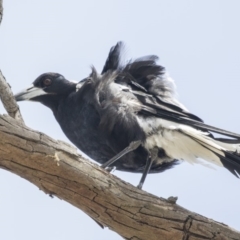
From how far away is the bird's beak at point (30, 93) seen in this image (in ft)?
12.9

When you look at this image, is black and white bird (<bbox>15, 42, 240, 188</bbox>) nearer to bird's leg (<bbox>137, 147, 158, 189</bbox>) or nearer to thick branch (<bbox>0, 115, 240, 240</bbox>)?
bird's leg (<bbox>137, 147, 158, 189</bbox>)

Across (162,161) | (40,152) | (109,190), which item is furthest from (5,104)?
(162,161)

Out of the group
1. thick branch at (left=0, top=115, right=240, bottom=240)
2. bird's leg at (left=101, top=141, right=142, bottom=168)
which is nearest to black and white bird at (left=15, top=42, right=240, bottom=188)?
bird's leg at (left=101, top=141, right=142, bottom=168)

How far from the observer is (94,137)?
3639 mm

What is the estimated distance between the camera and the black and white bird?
3.46 m

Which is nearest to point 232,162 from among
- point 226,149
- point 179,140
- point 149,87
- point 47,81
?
point 226,149

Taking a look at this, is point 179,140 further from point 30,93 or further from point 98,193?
point 30,93

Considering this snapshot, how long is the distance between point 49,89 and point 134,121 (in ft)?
2.59

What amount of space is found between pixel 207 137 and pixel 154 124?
32 cm

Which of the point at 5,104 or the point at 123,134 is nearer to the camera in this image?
the point at 5,104

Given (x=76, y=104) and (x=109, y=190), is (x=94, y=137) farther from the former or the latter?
(x=109, y=190)

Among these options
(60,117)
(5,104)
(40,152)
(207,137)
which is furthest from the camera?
(60,117)

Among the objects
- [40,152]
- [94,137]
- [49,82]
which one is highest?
[49,82]

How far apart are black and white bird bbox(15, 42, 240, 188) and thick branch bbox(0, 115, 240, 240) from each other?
0.53 meters
